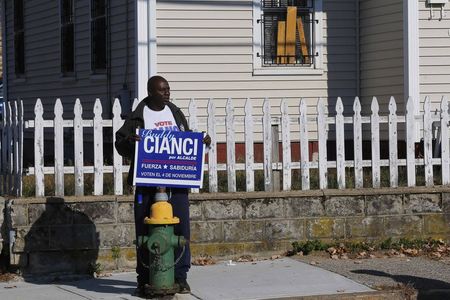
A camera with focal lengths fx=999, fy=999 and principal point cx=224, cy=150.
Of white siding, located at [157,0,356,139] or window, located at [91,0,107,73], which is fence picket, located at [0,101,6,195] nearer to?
white siding, located at [157,0,356,139]

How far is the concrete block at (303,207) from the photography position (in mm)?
10695

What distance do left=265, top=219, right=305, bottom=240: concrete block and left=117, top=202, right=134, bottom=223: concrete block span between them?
147 centimetres

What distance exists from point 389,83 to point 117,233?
5.62 m

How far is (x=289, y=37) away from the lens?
1481 centimetres

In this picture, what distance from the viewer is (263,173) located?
35.9ft

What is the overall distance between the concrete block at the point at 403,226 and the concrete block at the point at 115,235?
2828 mm

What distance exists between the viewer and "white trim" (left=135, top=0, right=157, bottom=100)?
13.9 metres

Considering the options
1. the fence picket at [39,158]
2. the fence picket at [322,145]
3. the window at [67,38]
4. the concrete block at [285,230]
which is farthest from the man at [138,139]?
the window at [67,38]

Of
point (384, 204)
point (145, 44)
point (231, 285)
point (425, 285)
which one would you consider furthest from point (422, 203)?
point (145, 44)

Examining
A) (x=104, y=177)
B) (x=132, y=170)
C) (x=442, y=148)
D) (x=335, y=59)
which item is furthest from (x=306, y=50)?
(x=132, y=170)

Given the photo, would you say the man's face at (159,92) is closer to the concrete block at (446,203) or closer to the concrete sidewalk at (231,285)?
the concrete sidewalk at (231,285)

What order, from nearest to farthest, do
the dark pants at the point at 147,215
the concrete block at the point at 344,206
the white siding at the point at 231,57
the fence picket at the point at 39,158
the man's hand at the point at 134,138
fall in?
the man's hand at the point at 134,138 → the dark pants at the point at 147,215 → the fence picket at the point at 39,158 → the concrete block at the point at 344,206 → the white siding at the point at 231,57

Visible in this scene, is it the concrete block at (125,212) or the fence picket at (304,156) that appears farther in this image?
the fence picket at (304,156)

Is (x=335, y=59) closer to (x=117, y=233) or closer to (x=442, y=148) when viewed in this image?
(x=442, y=148)
